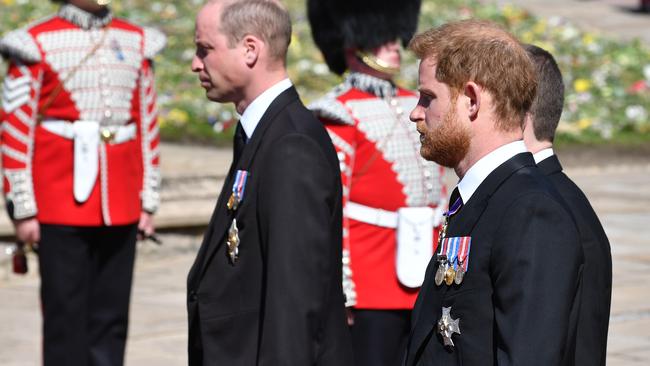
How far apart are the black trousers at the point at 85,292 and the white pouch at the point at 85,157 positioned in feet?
0.55

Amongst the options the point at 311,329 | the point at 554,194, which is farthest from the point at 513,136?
the point at 311,329

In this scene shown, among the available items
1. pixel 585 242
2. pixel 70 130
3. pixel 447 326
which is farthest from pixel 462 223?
pixel 70 130

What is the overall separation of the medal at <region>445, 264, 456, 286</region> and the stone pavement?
4.10m

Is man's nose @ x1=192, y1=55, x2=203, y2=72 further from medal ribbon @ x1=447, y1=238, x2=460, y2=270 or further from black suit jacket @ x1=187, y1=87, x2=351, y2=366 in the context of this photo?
medal ribbon @ x1=447, y1=238, x2=460, y2=270

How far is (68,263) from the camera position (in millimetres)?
6438

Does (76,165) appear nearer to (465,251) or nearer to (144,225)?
(144,225)

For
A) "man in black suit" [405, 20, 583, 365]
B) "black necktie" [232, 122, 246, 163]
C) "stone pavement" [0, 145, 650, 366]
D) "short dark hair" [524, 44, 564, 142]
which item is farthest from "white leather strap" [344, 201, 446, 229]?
"man in black suit" [405, 20, 583, 365]

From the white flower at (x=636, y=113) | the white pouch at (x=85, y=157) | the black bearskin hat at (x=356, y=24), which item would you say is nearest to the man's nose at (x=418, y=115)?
the black bearskin hat at (x=356, y=24)

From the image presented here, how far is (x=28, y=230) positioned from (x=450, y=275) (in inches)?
137

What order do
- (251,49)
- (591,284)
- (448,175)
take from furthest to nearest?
1. (448,175)
2. (251,49)
3. (591,284)

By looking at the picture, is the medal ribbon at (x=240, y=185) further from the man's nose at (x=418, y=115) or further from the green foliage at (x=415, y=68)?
the green foliage at (x=415, y=68)

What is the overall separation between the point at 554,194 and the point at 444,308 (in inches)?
13.6

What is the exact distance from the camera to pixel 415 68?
56.1 feet

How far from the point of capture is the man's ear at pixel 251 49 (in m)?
4.36
